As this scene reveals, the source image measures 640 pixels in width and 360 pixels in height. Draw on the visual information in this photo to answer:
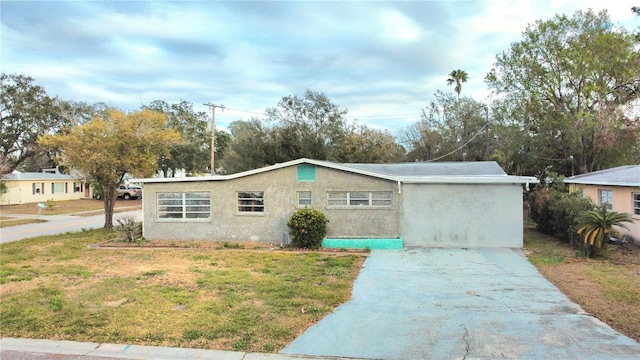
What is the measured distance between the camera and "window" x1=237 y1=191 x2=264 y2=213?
14759 millimetres

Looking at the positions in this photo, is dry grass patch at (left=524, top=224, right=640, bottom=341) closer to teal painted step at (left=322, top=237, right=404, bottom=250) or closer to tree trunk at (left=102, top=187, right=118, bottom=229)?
teal painted step at (left=322, top=237, right=404, bottom=250)

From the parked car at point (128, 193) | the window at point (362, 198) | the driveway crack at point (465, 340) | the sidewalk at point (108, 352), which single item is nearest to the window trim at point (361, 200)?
the window at point (362, 198)

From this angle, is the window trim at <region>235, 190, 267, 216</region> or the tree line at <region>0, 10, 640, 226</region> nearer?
the window trim at <region>235, 190, 267, 216</region>

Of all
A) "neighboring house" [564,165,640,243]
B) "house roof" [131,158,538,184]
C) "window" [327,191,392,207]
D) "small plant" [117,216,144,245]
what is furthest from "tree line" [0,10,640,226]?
"window" [327,191,392,207]

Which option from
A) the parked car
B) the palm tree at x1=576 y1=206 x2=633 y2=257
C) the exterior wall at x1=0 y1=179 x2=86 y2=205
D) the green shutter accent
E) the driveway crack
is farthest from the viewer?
the parked car

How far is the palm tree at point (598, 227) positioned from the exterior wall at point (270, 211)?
5.60 m

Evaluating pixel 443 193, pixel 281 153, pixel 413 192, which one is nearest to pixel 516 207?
pixel 443 193

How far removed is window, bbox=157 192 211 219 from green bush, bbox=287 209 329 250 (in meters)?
3.58

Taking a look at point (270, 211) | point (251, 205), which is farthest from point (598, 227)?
point (251, 205)

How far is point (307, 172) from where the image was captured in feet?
47.5

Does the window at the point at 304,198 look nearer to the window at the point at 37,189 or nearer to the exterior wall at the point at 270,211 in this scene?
the exterior wall at the point at 270,211

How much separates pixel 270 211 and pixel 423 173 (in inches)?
262

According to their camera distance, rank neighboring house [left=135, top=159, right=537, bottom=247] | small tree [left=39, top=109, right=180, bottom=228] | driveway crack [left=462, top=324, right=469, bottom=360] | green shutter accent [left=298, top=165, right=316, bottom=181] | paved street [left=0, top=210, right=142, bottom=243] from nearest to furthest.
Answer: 1. driveway crack [left=462, top=324, right=469, bottom=360]
2. neighboring house [left=135, top=159, right=537, bottom=247]
3. green shutter accent [left=298, top=165, right=316, bottom=181]
4. small tree [left=39, top=109, right=180, bottom=228]
5. paved street [left=0, top=210, right=142, bottom=243]

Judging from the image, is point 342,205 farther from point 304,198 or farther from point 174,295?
point 174,295
